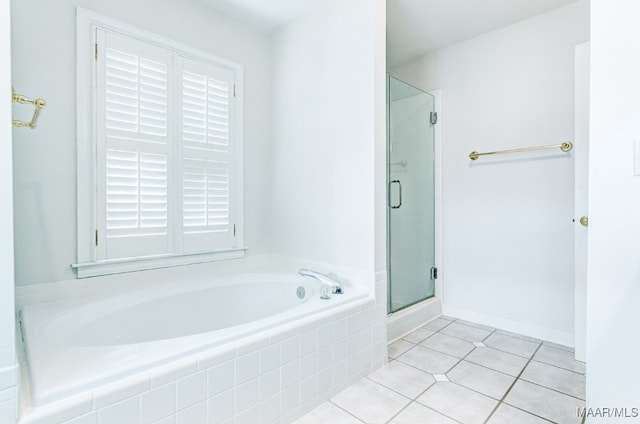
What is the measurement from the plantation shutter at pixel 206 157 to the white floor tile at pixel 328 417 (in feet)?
4.35

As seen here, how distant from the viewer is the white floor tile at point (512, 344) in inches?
83.3

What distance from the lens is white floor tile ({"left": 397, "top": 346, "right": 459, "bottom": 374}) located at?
6.26ft

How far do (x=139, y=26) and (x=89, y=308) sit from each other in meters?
1.70


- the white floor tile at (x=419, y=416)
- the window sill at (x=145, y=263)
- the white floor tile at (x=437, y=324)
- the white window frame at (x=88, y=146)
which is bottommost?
the white floor tile at (x=419, y=416)

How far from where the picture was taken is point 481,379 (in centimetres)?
178

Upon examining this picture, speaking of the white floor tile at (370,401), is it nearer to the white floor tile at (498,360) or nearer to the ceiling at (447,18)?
the white floor tile at (498,360)

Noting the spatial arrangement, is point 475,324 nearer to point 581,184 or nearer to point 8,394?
point 581,184

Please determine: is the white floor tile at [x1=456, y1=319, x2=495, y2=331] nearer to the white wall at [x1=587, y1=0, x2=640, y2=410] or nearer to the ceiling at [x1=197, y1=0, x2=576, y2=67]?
the white wall at [x1=587, y1=0, x2=640, y2=410]

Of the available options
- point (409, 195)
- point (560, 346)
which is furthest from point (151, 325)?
point (560, 346)

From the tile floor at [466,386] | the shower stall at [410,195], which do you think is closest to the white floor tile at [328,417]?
the tile floor at [466,386]

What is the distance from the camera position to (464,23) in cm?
245

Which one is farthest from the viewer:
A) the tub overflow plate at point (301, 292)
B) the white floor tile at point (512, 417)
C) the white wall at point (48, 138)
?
the tub overflow plate at point (301, 292)

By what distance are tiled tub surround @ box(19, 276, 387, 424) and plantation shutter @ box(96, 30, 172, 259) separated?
1.14m

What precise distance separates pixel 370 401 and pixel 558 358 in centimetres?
134
